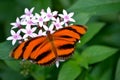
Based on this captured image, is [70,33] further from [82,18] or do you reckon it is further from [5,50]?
[5,50]

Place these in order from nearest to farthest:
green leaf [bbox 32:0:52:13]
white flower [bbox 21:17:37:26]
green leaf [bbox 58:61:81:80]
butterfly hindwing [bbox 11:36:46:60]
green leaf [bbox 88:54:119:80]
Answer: butterfly hindwing [bbox 11:36:46:60] → green leaf [bbox 58:61:81:80] → white flower [bbox 21:17:37:26] → green leaf [bbox 32:0:52:13] → green leaf [bbox 88:54:119:80]

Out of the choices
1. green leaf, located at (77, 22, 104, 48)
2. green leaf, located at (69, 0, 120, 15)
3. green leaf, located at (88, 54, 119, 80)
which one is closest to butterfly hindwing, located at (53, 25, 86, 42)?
green leaf, located at (77, 22, 104, 48)

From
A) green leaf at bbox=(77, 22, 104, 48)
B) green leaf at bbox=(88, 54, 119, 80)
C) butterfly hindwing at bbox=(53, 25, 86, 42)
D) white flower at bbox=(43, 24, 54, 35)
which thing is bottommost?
green leaf at bbox=(88, 54, 119, 80)

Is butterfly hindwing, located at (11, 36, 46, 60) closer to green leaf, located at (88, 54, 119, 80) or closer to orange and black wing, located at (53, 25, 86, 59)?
orange and black wing, located at (53, 25, 86, 59)

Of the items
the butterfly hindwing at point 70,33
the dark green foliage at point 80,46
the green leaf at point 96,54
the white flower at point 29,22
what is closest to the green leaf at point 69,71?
the dark green foliage at point 80,46

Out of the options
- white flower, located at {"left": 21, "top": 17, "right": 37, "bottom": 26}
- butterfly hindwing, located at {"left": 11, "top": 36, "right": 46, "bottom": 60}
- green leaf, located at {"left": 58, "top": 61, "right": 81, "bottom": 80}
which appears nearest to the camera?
butterfly hindwing, located at {"left": 11, "top": 36, "right": 46, "bottom": 60}

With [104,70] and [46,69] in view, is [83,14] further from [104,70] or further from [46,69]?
[104,70]

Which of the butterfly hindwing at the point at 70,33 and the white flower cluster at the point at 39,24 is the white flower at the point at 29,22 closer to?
the white flower cluster at the point at 39,24

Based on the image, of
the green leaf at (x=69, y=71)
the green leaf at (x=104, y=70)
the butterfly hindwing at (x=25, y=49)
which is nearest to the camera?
the butterfly hindwing at (x=25, y=49)

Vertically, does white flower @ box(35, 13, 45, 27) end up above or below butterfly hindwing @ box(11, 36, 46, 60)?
above
